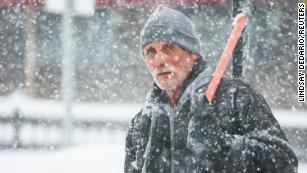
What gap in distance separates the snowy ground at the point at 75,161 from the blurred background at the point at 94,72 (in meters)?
0.02

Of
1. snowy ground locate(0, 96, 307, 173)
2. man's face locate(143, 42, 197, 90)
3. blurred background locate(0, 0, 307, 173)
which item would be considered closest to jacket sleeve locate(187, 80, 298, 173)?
man's face locate(143, 42, 197, 90)

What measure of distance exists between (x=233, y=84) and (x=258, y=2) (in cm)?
843

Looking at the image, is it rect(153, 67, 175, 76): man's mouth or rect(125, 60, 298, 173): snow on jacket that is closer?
rect(125, 60, 298, 173): snow on jacket

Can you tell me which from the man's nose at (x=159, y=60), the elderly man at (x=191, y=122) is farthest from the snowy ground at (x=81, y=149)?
the man's nose at (x=159, y=60)

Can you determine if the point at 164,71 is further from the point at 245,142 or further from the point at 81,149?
the point at 81,149

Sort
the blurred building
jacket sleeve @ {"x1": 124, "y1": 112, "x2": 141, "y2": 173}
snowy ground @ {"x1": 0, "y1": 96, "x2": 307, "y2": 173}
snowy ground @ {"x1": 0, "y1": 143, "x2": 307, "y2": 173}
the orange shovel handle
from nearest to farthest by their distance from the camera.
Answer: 1. the orange shovel handle
2. jacket sleeve @ {"x1": 124, "y1": 112, "x2": 141, "y2": 173}
3. snowy ground @ {"x1": 0, "y1": 143, "x2": 307, "y2": 173}
4. snowy ground @ {"x1": 0, "y1": 96, "x2": 307, "y2": 173}
5. the blurred building

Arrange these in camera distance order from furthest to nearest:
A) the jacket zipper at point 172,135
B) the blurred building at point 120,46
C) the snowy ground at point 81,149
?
the blurred building at point 120,46
the snowy ground at point 81,149
the jacket zipper at point 172,135

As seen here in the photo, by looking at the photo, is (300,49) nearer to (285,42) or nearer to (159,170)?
(159,170)

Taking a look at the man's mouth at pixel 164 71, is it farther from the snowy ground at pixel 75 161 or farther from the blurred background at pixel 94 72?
the snowy ground at pixel 75 161

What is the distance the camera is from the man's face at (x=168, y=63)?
253 cm

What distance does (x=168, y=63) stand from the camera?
2541mm

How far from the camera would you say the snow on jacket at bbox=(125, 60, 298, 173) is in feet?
7.72

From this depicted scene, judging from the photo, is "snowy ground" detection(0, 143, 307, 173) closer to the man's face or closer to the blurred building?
the blurred building

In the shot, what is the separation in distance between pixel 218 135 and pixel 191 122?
0.46 ft
